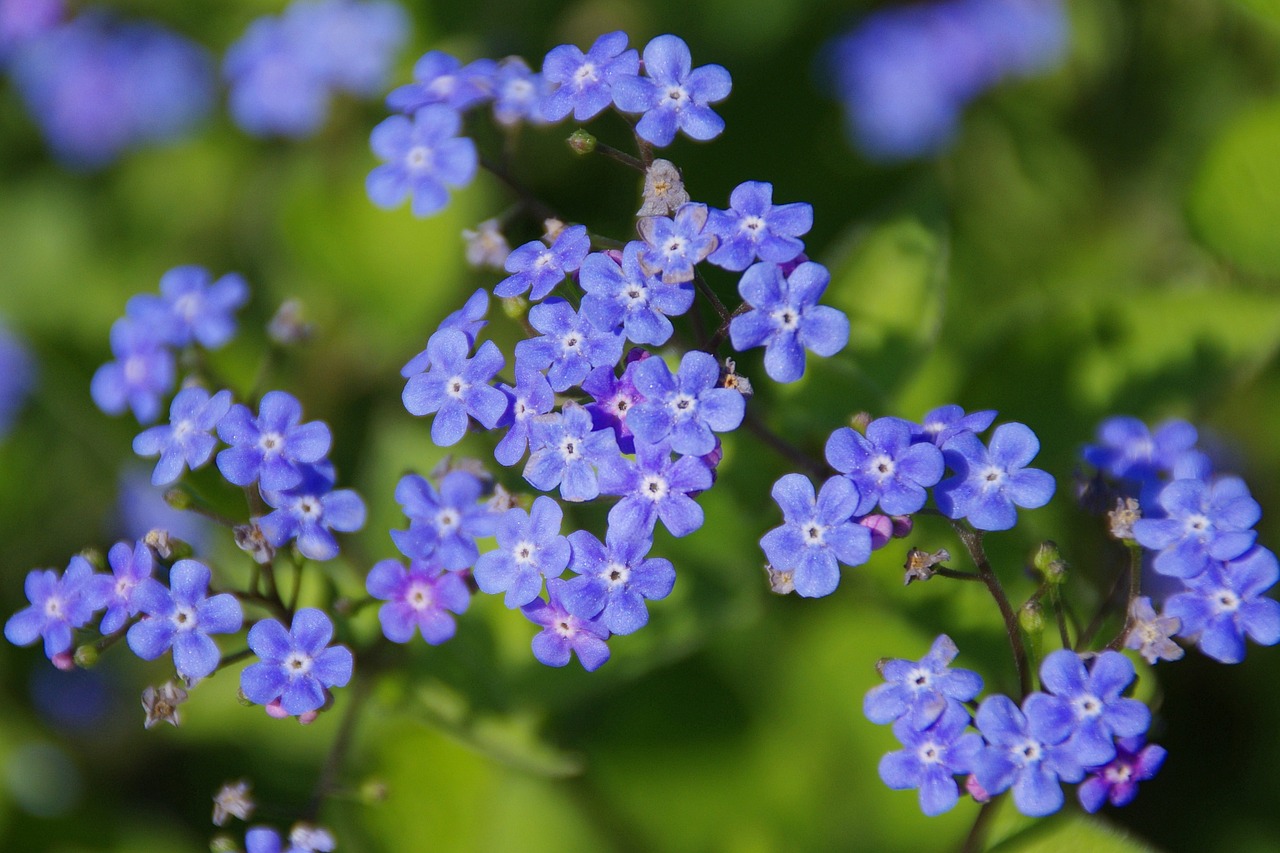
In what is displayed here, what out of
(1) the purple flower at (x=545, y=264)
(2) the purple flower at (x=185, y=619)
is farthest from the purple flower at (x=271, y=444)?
(1) the purple flower at (x=545, y=264)

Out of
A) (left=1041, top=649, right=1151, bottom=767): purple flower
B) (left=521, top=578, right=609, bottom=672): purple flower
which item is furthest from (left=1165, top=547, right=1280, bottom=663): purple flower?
(left=521, top=578, right=609, bottom=672): purple flower

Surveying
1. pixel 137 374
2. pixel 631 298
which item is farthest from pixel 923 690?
pixel 137 374

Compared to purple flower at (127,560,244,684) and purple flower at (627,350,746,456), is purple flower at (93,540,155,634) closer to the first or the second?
purple flower at (127,560,244,684)

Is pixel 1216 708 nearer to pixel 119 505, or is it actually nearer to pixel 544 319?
pixel 544 319

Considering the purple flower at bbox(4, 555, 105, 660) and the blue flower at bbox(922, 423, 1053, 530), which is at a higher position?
the blue flower at bbox(922, 423, 1053, 530)

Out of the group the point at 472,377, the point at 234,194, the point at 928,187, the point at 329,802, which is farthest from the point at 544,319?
the point at 234,194

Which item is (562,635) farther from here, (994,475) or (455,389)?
(994,475)

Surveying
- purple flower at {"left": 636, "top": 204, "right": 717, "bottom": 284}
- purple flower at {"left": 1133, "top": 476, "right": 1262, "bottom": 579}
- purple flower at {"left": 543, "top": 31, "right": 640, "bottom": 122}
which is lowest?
purple flower at {"left": 1133, "top": 476, "right": 1262, "bottom": 579}
